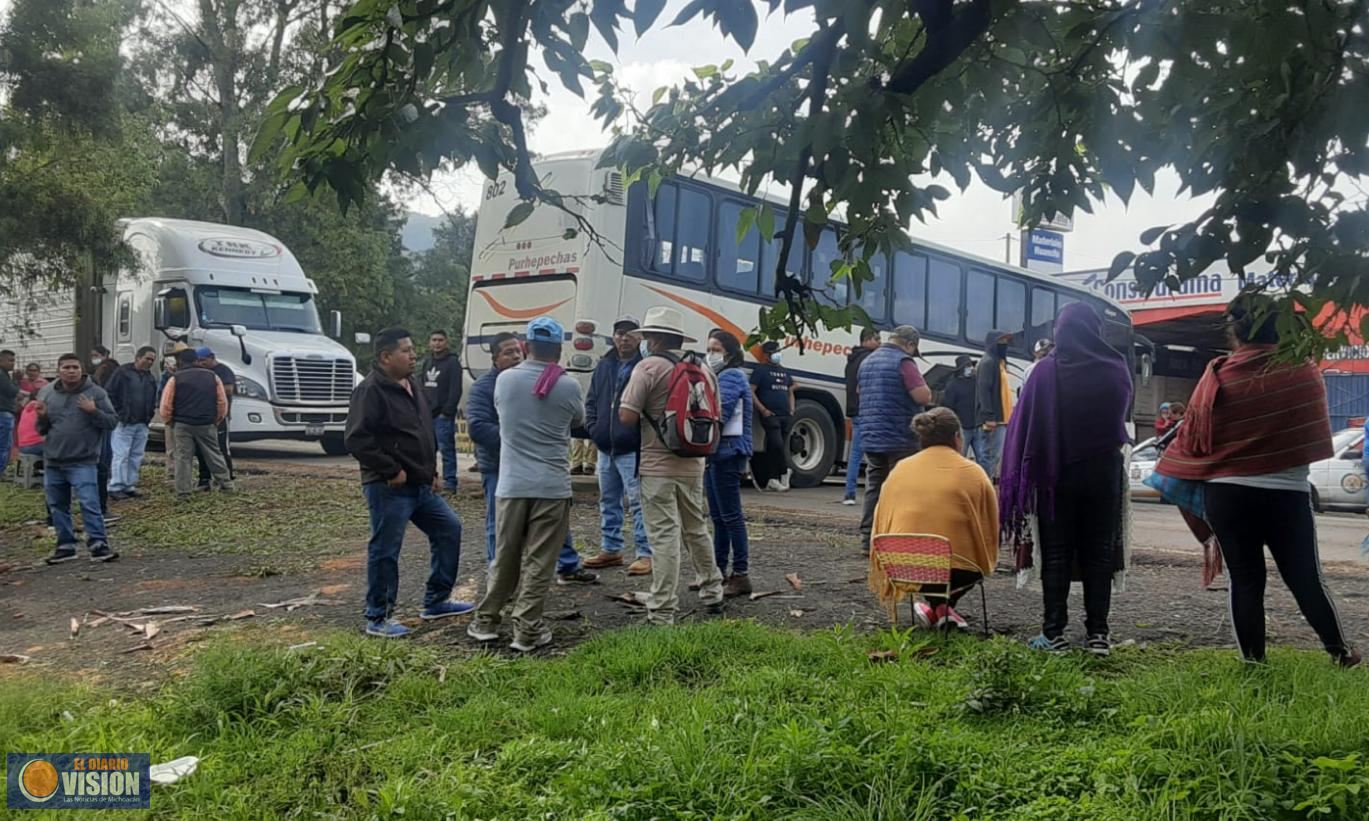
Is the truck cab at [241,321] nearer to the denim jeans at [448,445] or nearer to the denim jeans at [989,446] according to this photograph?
the denim jeans at [448,445]

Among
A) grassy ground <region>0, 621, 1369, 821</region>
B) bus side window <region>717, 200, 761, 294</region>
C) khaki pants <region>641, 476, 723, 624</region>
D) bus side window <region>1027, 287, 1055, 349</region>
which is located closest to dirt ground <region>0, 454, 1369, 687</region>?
khaki pants <region>641, 476, 723, 624</region>

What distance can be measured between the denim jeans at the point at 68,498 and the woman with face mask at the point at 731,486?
4.92 meters

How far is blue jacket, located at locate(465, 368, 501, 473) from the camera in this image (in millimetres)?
6652

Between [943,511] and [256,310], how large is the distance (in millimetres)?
14053

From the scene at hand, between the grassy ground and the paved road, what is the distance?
204 inches

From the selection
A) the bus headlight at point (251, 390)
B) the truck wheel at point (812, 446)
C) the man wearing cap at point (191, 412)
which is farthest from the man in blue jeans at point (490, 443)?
the bus headlight at point (251, 390)

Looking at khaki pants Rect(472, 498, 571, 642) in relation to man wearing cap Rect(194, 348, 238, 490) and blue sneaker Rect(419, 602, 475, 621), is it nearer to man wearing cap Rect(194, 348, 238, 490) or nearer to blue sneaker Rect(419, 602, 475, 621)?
blue sneaker Rect(419, 602, 475, 621)

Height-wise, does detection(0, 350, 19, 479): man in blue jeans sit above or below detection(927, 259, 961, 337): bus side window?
below

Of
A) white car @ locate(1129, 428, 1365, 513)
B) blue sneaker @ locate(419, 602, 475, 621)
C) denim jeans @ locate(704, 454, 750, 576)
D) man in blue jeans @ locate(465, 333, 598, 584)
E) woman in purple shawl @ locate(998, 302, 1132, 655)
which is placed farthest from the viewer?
white car @ locate(1129, 428, 1365, 513)

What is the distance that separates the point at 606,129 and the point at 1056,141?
1.65 meters

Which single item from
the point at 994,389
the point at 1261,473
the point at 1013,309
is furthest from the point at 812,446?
the point at 1261,473

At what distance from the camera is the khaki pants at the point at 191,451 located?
11.2m

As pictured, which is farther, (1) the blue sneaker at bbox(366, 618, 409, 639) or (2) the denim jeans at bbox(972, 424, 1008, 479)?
(2) the denim jeans at bbox(972, 424, 1008, 479)

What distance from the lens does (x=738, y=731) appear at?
3.72 meters
